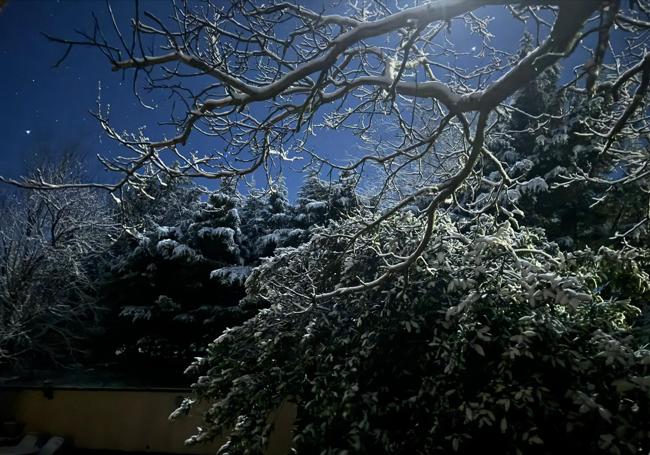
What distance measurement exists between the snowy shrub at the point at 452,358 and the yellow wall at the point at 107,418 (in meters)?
4.27

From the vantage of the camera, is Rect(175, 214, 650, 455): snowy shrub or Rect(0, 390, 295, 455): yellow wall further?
Rect(0, 390, 295, 455): yellow wall

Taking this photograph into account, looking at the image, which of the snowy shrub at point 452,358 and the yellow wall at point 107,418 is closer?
the snowy shrub at point 452,358

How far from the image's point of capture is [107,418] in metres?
9.15

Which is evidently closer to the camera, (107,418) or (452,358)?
(452,358)

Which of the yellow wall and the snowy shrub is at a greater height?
the snowy shrub

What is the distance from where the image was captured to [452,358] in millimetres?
3305

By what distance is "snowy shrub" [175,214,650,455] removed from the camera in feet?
9.92

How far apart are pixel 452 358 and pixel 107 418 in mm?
8925

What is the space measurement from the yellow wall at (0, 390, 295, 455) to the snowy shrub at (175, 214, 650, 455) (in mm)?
4271

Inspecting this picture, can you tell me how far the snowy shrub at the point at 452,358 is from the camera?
3.02 meters

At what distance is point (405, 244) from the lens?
4.71 m

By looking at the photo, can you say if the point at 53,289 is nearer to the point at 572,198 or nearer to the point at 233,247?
the point at 233,247

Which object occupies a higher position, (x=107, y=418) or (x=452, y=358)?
(x=452, y=358)

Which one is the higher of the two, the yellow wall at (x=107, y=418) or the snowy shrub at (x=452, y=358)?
the snowy shrub at (x=452, y=358)
